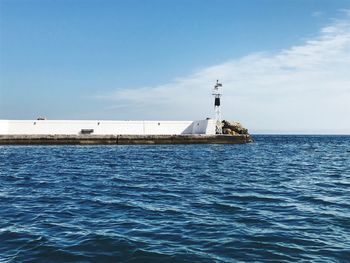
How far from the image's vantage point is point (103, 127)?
6006 centimetres

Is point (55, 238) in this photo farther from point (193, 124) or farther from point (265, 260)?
point (193, 124)

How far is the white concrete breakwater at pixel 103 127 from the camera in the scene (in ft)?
188

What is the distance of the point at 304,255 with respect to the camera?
8188 millimetres

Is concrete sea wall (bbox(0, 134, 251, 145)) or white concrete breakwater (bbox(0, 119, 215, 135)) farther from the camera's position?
white concrete breakwater (bbox(0, 119, 215, 135))

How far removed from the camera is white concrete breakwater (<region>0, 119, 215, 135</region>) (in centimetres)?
5734

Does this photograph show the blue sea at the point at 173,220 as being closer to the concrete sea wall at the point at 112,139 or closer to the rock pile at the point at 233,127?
the concrete sea wall at the point at 112,139

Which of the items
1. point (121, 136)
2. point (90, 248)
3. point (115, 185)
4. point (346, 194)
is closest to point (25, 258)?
point (90, 248)

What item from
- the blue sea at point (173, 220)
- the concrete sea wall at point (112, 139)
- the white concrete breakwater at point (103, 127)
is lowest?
the blue sea at point (173, 220)

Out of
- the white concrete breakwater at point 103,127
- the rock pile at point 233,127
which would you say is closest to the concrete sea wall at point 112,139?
the white concrete breakwater at point 103,127

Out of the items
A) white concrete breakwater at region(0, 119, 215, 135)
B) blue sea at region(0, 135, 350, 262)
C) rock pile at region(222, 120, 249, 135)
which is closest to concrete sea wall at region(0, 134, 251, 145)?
white concrete breakwater at region(0, 119, 215, 135)

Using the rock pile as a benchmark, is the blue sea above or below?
below

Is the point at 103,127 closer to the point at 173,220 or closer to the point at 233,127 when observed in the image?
the point at 233,127

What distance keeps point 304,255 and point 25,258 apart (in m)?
5.58

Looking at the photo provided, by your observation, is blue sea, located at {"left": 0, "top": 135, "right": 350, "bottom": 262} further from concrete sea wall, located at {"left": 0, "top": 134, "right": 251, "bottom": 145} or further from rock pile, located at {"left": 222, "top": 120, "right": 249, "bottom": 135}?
rock pile, located at {"left": 222, "top": 120, "right": 249, "bottom": 135}
